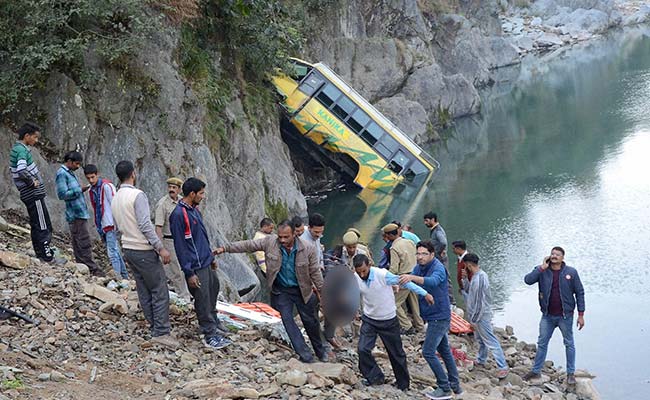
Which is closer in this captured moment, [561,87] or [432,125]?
[432,125]

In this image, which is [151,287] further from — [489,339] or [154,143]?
[154,143]

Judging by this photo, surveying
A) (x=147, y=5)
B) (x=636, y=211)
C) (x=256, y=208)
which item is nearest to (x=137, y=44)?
(x=147, y=5)

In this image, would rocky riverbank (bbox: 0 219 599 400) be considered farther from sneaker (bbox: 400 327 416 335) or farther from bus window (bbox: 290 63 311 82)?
bus window (bbox: 290 63 311 82)

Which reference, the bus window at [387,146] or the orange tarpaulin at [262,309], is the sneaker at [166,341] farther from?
the bus window at [387,146]

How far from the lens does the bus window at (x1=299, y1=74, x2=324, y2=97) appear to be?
28469mm

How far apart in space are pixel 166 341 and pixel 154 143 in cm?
842

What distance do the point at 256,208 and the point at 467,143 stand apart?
66.7ft

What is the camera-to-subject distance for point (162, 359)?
28.5 ft

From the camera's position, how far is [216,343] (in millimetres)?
9188

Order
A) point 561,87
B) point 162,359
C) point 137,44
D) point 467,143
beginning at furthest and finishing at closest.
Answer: point 561,87, point 467,143, point 137,44, point 162,359

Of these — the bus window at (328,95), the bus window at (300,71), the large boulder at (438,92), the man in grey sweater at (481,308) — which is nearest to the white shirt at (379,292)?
the man in grey sweater at (481,308)

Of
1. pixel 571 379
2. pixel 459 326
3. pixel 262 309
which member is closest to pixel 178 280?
pixel 262 309

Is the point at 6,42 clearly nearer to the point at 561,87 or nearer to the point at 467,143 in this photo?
the point at 467,143

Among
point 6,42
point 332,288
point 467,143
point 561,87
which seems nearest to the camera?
point 332,288
